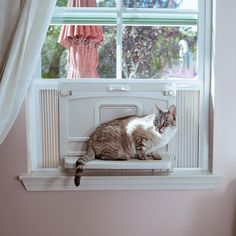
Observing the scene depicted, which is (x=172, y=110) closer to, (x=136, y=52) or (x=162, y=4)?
(x=136, y=52)

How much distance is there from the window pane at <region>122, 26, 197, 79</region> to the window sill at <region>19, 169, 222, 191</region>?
1.70 feet

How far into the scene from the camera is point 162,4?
69.3 inches

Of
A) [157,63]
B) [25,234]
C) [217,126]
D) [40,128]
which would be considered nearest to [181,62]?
[157,63]

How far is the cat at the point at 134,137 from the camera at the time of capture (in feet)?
5.44

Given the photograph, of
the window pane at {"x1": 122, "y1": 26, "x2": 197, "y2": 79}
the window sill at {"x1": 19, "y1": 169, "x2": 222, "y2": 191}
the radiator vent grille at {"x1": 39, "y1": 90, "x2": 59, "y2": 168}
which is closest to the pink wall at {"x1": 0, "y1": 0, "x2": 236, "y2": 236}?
the window sill at {"x1": 19, "y1": 169, "x2": 222, "y2": 191}

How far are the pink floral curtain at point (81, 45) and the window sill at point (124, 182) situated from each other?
0.52 metres

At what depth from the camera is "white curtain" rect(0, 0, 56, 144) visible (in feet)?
4.68

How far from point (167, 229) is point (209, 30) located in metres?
1.03

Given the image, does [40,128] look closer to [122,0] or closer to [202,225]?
[122,0]

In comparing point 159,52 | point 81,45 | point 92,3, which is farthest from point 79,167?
point 92,3

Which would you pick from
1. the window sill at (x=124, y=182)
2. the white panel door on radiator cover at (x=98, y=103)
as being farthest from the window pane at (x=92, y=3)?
the window sill at (x=124, y=182)

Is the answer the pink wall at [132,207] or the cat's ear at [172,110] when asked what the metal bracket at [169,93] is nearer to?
the cat's ear at [172,110]

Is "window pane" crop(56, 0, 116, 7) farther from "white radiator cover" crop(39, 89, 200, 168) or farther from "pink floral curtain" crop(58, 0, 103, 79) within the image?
"white radiator cover" crop(39, 89, 200, 168)

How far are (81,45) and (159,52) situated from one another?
1.32ft
